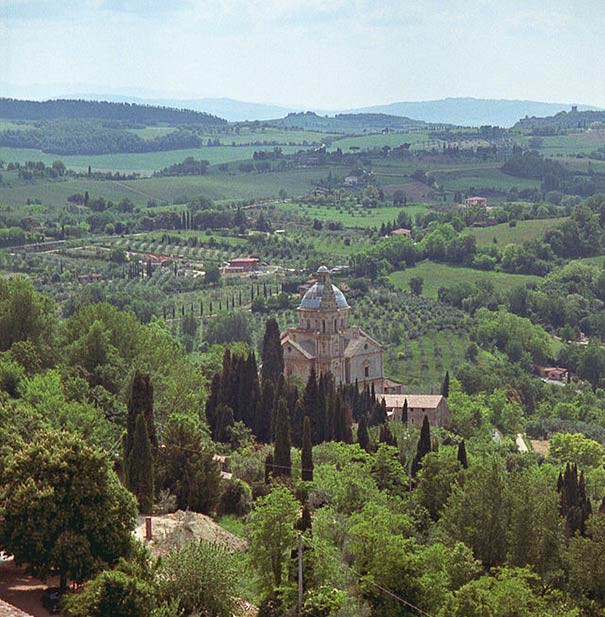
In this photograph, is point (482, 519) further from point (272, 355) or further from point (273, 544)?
point (272, 355)

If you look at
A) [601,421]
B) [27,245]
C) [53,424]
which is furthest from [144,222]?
[53,424]

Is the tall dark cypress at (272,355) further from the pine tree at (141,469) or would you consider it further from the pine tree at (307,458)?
the pine tree at (141,469)

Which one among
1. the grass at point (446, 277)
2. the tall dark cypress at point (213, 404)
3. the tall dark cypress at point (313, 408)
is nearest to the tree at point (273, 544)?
the tall dark cypress at point (313, 408)

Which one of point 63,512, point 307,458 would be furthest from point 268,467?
point 63,512

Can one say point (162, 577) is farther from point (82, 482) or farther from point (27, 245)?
point (27, 245)

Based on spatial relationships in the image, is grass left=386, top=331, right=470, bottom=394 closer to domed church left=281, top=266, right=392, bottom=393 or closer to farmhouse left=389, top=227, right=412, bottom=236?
domed church left=281, top=266, right=392, bottom=393
